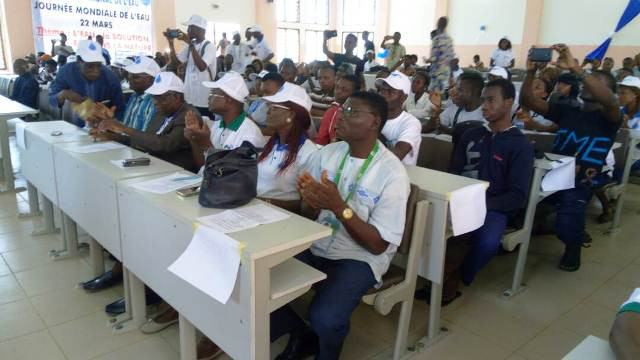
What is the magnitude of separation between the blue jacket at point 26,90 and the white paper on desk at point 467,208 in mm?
6307

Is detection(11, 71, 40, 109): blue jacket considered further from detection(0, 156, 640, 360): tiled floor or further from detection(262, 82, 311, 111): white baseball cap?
detection(262, 82, 311, 111): white baseball cap

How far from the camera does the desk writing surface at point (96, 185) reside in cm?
222

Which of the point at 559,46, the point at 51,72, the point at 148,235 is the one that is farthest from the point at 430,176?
the point at 51,72

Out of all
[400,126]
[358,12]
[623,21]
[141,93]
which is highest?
[358,12]

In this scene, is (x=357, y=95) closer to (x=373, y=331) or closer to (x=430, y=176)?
(x=430, y=176)

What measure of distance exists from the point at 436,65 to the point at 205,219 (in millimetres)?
4853

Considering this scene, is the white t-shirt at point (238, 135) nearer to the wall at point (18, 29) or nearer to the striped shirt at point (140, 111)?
the striped shirt at point (140, 111)

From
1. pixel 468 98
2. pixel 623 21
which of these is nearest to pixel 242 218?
pixel 468 98

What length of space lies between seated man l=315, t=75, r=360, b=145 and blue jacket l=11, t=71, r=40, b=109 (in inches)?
193

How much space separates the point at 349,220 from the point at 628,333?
0.97 m

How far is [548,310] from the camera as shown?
2639 millimetres

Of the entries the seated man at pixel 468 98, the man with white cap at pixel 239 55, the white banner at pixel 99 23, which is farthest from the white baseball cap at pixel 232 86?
the white banner at pixel 99 23

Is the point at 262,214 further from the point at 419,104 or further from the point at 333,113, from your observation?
the point at 419,104

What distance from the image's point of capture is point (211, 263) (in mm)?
1517
